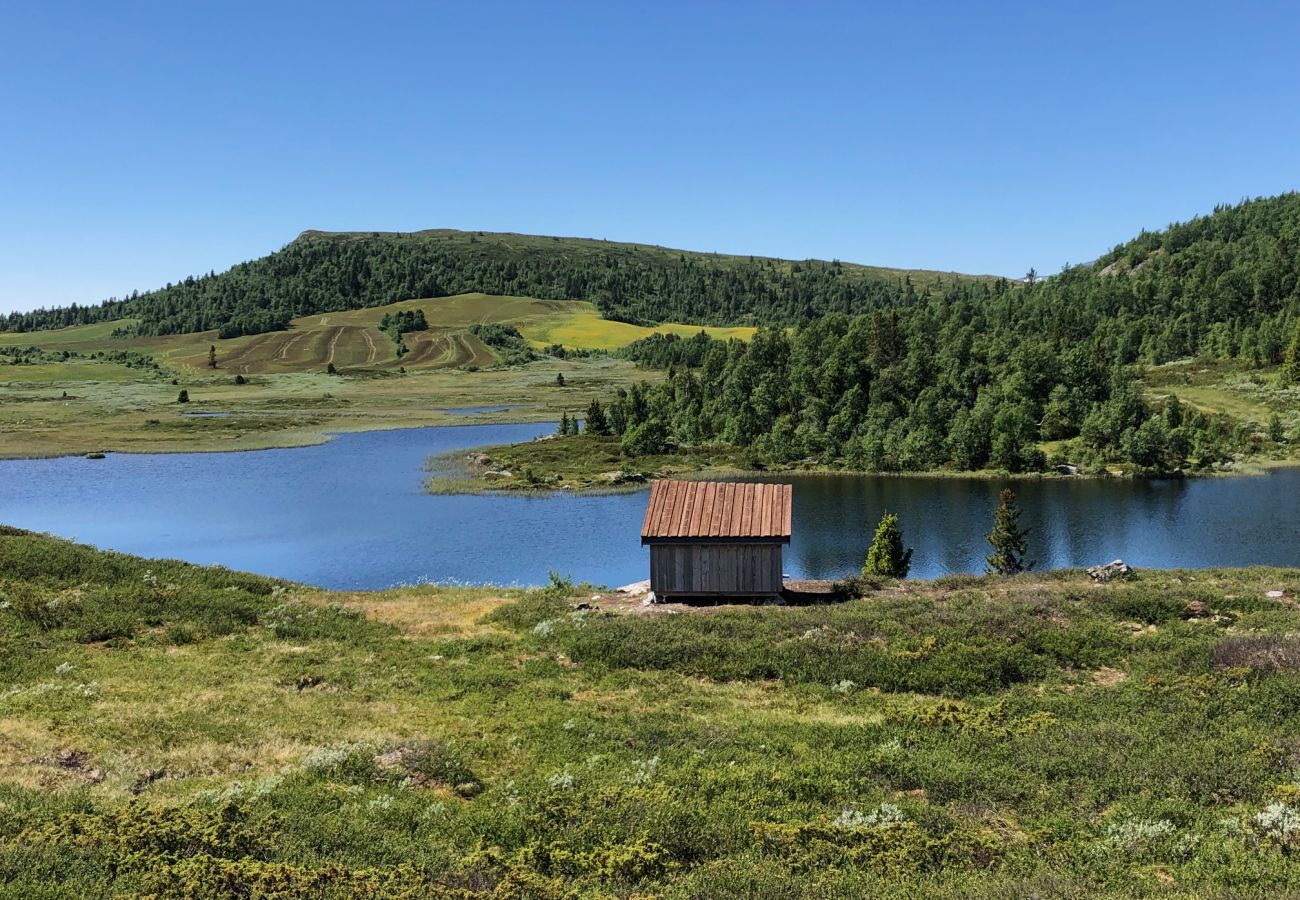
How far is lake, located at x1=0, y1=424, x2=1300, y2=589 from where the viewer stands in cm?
6238

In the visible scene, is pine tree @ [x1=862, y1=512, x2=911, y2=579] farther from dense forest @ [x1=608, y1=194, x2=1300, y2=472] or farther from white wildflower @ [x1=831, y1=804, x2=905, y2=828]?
dense forest @ [x1=608, y1=194, x2=1300, y2=472]

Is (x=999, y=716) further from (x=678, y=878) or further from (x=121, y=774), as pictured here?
(x=121, y=774)

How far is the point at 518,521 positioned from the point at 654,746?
6006 centimetres

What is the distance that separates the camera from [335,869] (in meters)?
12.4

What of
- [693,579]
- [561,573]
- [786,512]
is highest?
[786,512]

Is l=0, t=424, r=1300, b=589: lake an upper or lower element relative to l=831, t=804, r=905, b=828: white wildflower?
lower

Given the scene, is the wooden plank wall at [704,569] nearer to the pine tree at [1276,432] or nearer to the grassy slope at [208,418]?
the grassy slope at [208,418]

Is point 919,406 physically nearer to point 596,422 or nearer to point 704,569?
point 596,422

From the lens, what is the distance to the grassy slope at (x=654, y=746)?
41.2 feet

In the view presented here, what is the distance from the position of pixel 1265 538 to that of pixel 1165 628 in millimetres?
50104

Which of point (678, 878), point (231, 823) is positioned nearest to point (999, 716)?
point (678, 878)

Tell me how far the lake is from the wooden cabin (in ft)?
67.4

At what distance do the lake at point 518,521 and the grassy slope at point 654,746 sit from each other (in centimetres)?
2847

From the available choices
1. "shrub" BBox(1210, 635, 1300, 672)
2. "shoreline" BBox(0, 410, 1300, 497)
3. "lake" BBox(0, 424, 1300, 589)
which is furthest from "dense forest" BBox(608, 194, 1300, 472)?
"shrub" BBox(1210, 635, 1300, 672)
